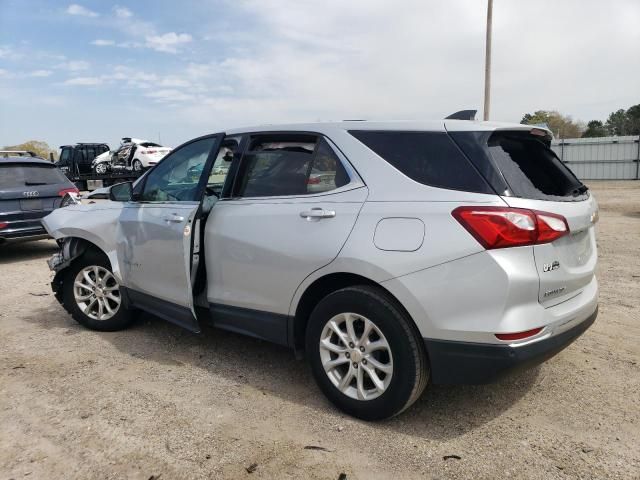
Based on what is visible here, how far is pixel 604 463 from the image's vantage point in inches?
105

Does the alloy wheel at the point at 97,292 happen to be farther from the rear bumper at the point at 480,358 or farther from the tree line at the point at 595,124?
the tree line at the point at 595,124

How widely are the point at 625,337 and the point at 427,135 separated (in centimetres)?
269

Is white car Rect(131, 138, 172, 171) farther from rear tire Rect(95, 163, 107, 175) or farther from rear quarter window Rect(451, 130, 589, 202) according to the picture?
rear quarter window Rect(451, 130, 589, 202)

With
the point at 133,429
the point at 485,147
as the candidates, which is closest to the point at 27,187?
the point at 133,429

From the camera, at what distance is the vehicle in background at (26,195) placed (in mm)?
8195

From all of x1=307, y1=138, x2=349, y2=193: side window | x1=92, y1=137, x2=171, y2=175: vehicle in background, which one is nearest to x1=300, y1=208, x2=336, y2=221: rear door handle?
x1=307, y1=138, x2=349, y2=193: side window

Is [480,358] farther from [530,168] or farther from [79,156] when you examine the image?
[79,156]

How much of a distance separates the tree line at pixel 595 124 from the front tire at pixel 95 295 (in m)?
60.0

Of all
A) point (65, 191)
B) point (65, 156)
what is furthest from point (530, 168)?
point (65, 156)

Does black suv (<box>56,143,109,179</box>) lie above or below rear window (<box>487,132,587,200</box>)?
above

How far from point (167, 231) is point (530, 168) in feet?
8.69

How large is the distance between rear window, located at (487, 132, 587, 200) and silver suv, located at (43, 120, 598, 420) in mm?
12

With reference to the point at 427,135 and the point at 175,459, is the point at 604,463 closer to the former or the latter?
the point at 427,135

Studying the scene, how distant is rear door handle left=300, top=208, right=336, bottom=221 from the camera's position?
3.15m
